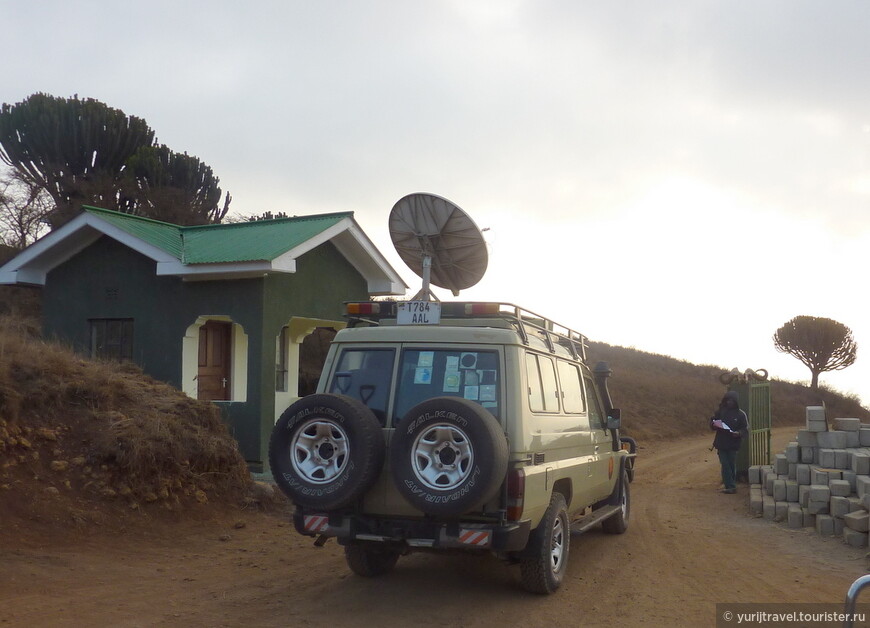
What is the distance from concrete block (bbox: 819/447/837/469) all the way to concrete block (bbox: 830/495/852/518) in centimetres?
84

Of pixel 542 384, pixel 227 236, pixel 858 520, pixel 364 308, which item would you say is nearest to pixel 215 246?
pixel 227 236

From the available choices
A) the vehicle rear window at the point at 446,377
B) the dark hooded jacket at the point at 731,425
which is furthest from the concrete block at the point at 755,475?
the vehicle rear window at the point at 446,377

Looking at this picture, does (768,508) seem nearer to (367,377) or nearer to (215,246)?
(367,377)

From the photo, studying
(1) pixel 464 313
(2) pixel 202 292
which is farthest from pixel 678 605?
(2) pixel 202 292

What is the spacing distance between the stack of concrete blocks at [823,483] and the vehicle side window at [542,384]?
420cm

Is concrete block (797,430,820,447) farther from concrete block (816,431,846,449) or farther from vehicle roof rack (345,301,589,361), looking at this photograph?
vehicle roof rack (345,301,589,361)

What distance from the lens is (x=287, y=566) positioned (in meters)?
8.43

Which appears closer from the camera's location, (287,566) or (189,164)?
(287,566)

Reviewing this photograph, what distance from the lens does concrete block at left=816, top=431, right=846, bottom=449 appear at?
445 inches

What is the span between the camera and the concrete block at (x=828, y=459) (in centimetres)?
1081

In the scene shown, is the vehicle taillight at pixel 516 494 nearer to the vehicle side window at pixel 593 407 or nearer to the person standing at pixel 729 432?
the vehicle side window at pixel 593 407

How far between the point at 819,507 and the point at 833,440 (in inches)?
54.8

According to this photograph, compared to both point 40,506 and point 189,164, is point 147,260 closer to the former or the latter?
point 40,506

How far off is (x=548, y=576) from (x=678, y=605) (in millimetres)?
1105
